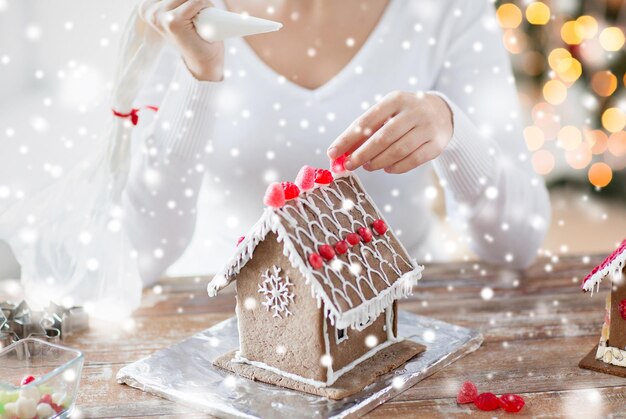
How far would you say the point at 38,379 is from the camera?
961mm

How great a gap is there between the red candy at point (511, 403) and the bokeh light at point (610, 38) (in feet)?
6.93

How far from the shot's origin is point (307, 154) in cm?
168

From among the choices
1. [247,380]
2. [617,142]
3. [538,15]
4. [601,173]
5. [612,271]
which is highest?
[538,15]

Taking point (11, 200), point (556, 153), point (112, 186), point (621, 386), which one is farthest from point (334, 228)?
point (556, 153)

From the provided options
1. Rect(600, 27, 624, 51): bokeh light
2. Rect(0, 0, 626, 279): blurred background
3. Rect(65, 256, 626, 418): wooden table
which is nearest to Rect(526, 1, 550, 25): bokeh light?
Rect(0, 0, 626, 279): blurred background

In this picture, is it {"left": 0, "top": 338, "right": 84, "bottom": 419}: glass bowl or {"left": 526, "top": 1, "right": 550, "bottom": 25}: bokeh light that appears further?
{"left": 526, "top": 1, "right": 550, "bottom": 25}: bokeh light

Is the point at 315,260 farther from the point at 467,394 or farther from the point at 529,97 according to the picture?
the point at 529,97

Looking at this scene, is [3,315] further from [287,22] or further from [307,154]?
[287,22]

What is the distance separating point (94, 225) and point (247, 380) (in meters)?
0.61

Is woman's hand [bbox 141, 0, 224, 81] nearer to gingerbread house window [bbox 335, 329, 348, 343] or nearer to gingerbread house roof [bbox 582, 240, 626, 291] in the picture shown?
gingerbread house window [bbox 335, 329, 348, 343]

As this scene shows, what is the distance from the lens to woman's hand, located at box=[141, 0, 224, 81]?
129 cm

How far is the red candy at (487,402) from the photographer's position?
3.36 feet

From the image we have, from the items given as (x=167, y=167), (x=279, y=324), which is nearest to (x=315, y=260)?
(x=279, y=324)

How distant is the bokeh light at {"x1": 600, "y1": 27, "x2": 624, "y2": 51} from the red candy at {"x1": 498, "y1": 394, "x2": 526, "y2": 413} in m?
2.11
